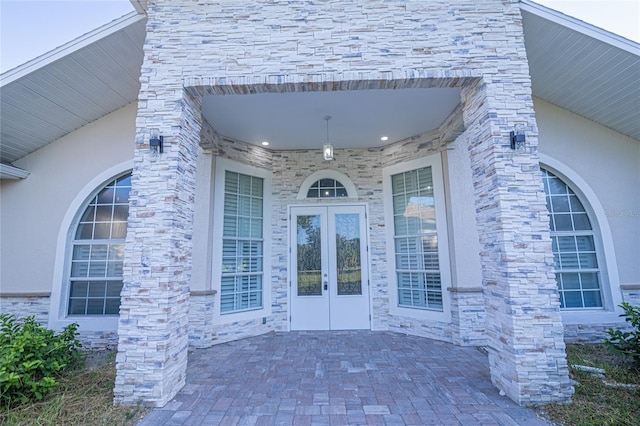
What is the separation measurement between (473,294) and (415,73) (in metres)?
3.63

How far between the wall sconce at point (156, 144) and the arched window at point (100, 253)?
2.70 m

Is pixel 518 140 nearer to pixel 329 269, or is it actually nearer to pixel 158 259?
pixel 329 269

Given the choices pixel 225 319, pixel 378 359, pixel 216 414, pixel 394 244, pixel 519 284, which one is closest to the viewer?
pixel 216 414

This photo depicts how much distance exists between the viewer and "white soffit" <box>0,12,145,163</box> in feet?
13.1

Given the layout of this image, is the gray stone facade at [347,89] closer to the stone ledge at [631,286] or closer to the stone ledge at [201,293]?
the stone ledge at [201,293]


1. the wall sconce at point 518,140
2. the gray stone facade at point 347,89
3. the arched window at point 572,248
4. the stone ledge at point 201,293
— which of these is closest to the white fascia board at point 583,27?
the gray stone facade at point 347,89

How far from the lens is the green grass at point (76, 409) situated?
267 centimetres

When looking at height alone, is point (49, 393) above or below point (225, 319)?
below

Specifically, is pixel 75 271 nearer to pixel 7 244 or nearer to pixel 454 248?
pixel 7 244

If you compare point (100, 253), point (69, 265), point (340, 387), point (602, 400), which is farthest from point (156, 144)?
point (602, 400)

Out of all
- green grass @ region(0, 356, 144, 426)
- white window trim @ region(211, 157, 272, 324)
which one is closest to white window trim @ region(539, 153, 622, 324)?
white window trim @ region(211, 157, 272, 324)

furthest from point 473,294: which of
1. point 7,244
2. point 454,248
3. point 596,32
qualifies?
point 7,244

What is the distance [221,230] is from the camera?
17.7ft

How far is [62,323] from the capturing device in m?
4.96
